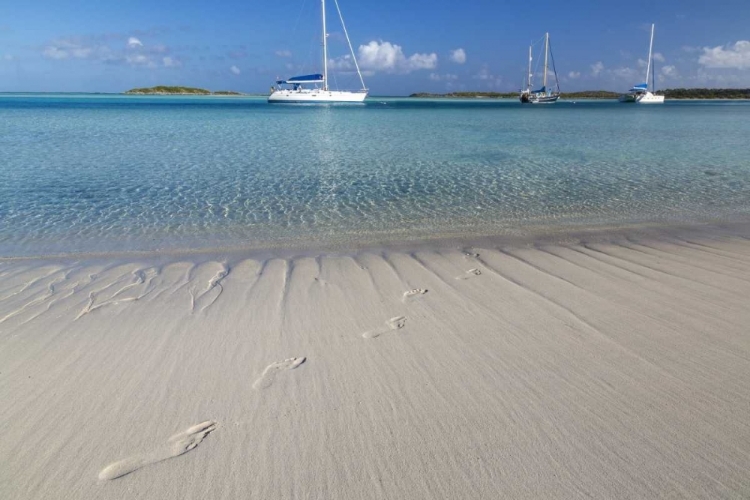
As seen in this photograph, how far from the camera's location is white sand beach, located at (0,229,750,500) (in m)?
2.78

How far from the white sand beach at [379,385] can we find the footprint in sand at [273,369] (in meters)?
0.03

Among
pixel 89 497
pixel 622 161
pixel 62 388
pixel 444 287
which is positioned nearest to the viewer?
pixel 89 497

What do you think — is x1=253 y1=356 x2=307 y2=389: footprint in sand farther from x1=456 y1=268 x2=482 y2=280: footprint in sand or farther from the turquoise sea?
the turquoise sea

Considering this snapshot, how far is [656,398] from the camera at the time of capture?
11.3 feet

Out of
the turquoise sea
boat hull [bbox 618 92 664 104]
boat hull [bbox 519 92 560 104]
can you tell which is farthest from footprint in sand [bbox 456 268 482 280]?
boat hull [bbox 618 92 664 104]

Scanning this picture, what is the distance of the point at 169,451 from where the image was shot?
299 centimetres

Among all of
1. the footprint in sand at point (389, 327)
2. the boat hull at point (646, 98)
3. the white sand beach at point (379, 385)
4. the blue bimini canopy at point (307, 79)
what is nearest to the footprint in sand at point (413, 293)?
the white sand beach at point (379, 385)

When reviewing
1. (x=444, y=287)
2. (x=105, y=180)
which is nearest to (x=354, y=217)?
(x=444, y=287)

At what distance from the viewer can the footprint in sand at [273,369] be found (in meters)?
3.73

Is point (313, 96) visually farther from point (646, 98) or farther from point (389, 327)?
point (389, 327)

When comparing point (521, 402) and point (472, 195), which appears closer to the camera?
point (521, 402)

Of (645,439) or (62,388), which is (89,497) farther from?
(645,439)

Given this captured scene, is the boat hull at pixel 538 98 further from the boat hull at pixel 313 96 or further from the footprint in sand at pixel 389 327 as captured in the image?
the footprint in sand at pixel 389 327

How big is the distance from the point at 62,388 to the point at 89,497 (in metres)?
1.40
